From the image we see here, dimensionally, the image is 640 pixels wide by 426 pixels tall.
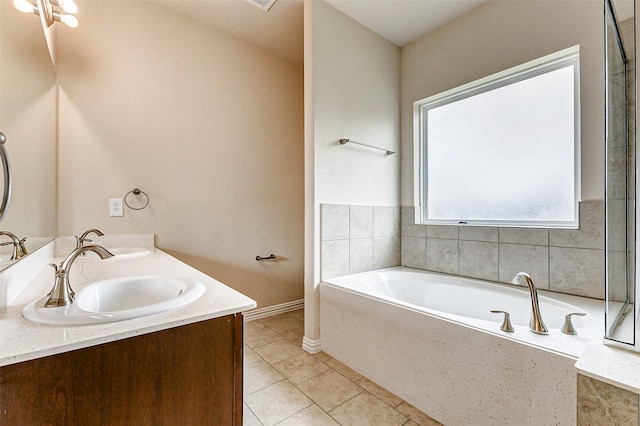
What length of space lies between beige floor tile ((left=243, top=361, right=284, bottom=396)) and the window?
1749 mm

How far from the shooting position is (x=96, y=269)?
132 centimetres

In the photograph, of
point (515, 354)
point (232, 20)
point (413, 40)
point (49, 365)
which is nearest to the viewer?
point (49, 365)

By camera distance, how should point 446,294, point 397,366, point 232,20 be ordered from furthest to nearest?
1. point 232,20
2. point 446,294
3. point 397,366

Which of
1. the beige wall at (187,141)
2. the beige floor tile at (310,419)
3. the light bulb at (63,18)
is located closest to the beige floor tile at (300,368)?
the beige floor tile at (310,419)

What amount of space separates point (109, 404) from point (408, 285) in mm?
1951

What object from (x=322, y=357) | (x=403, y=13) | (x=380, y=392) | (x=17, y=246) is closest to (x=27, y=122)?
(x=17, y=246)

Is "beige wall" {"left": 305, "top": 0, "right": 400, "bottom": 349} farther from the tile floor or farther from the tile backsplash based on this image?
the tile floor

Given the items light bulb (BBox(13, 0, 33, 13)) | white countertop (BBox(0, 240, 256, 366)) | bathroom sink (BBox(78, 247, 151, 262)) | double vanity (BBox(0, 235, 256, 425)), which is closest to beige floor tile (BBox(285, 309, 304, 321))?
bathroom sink (BBox(78, 247, 151, 262))

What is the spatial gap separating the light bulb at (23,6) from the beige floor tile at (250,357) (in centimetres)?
205

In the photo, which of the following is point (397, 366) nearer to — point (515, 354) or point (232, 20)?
point (515, 354)

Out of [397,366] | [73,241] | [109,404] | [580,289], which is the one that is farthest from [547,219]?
[73,241]

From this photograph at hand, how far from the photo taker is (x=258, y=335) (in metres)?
2.27

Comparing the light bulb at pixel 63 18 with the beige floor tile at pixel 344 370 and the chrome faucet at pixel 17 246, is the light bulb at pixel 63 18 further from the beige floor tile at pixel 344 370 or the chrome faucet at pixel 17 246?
the beige floor tile at pixel 344 370

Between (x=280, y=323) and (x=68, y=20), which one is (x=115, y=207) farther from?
(x=280, y=323)
